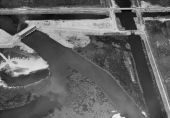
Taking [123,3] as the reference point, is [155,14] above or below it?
below

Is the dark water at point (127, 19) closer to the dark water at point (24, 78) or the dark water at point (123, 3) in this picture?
the dark water at point (123, 3)

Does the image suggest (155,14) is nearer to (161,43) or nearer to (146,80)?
(161,43)

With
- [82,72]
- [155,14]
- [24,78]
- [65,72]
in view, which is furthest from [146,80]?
[24,78]

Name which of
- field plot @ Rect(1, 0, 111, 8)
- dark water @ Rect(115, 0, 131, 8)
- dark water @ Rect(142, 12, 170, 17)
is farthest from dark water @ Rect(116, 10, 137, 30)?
field plot @ Rect(1, 0, 111, 8)

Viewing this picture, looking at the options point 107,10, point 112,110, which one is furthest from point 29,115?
point 107,10

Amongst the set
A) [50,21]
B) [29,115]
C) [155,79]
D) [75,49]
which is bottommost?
[29,115]

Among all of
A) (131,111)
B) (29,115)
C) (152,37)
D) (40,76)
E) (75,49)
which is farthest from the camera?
(152,37)

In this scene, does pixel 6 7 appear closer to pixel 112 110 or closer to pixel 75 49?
pixel 75 49
